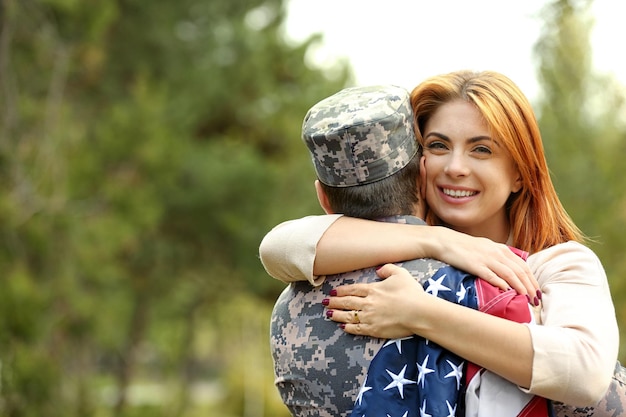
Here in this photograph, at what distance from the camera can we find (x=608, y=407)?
6.52 feet

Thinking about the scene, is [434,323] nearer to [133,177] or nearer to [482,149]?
[482,149]

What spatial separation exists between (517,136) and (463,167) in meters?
0.15

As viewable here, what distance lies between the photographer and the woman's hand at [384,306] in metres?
1.86

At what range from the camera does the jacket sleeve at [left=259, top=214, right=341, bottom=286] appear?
2002mm

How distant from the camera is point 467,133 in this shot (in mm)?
2150

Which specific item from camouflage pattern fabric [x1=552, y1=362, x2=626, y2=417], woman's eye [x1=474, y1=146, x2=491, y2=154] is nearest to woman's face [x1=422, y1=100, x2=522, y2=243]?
woman's eye [x1=474, y1=146, x2=491, y2=154]

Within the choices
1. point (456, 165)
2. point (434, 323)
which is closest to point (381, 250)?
point (434, 323)

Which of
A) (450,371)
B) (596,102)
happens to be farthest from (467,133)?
(596,102)

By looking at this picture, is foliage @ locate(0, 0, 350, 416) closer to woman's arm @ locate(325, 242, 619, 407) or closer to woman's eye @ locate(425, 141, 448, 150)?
woman's eye @ locate(425, 141, 448, 150)

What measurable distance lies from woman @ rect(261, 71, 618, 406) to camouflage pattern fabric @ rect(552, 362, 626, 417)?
174mm

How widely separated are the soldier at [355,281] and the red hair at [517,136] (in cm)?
17

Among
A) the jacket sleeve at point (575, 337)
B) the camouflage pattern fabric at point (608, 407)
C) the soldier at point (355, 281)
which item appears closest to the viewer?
the jacket sleeve at point (575, 337)

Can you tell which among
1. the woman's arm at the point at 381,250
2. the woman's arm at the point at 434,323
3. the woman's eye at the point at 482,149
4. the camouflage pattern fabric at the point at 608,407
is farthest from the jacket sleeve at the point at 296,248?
the camouflage pattern fabric at the point at 608,407

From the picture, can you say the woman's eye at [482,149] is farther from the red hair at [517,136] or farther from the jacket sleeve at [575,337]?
the jacket sleeve at [575,337]
